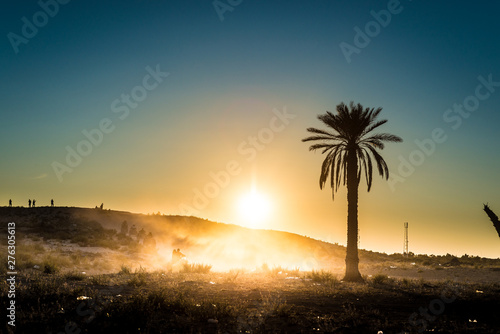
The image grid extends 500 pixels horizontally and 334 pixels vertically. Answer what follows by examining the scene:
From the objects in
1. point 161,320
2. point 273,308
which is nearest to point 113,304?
point 161,320

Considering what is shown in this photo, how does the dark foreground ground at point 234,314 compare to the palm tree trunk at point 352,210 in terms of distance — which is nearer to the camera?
the dark foreground ground at point 234,314

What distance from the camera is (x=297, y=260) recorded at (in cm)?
6112

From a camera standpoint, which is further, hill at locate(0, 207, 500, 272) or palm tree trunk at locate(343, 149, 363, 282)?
hill at locate(0, 207, 500, 272)

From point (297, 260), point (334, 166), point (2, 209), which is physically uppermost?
point (334, 166)

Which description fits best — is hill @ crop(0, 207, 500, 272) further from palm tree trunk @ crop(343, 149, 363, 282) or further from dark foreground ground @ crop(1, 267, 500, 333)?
dark foreground ground @ crop(1, 267, 500, 333)

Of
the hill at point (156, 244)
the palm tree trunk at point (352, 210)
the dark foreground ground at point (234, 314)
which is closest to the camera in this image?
the dark foreground ground at point (234, 314)

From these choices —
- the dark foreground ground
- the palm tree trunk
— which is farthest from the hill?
the dark foreground ground

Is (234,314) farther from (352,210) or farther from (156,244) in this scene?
(156,244)

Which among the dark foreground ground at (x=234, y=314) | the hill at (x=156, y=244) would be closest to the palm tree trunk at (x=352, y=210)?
the hill at (x=156, y=244)

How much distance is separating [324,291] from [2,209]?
58.6 metres

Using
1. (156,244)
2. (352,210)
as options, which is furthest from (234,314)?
(156,244)

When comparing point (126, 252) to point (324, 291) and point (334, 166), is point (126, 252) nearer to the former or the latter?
point (334, 166)

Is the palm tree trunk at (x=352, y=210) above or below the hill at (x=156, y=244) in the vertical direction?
above

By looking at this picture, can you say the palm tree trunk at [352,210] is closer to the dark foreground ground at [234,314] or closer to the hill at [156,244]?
the hill at [156,244]
